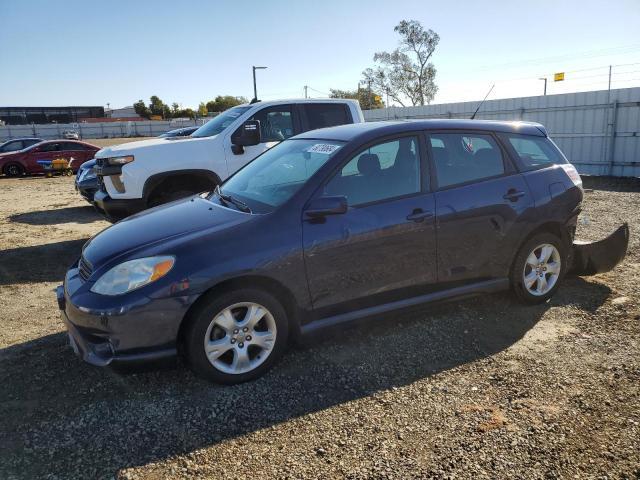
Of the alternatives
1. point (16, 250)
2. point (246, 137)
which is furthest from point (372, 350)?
point (16, 250)

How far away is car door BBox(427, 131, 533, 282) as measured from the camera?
405 cm

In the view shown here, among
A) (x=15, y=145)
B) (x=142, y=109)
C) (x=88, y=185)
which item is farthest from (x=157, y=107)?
(x=88, y=185)

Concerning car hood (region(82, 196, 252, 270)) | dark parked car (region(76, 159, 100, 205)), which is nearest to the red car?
dark parked car (region(76, 159, 100, 205))

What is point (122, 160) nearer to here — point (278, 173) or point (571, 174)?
point (278, 173)

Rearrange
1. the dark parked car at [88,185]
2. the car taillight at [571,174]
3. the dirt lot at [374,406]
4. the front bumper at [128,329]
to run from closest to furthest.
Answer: the dirt lot at [374,406]
the front bumper at [128,329]
the car taillight at [571,174]
the dark parked car at [88,185]

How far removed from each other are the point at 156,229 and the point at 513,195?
2945 millimetres

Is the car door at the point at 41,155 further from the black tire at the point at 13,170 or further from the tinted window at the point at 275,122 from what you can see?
the tinted window at the point at 275,122

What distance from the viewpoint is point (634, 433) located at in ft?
9.30

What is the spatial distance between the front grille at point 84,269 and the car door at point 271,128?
3626 mm

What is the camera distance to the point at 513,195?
434 cm

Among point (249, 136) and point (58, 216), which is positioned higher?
point (249, 136)

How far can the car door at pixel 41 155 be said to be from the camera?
18953mm

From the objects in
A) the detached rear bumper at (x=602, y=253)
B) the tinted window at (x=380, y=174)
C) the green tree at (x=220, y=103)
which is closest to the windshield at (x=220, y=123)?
the tinted window at (x=380, y=174)

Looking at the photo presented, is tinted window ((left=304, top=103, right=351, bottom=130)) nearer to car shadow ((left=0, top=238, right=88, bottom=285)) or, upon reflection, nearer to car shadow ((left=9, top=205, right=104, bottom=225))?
car shadow ((left=0, top=238, right=88, bottom=285))
